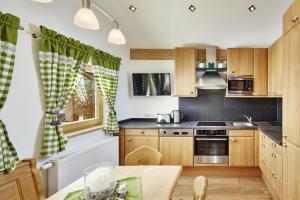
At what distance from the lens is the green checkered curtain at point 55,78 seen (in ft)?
6.97

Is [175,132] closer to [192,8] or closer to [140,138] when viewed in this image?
[140,138]

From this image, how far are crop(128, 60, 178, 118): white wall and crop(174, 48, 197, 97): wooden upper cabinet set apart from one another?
13.6 inches

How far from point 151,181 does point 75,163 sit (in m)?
1.07

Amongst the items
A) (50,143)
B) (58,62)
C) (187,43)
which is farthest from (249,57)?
(50,143)

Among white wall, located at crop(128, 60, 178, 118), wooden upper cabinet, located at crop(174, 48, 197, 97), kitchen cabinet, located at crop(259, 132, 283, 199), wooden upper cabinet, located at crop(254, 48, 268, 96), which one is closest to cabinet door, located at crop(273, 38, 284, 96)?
wooden upper cabinet, located at crop(254, 48, 268, 96)

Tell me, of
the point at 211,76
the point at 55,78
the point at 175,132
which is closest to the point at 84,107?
the point at 55,78

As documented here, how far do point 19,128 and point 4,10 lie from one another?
896mm

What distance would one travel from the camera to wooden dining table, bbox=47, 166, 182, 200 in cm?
152

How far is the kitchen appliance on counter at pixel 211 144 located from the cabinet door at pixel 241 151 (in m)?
0.09

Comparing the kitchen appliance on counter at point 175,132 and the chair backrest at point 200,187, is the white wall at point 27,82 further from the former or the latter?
the kitchen appliance on counter at point 175,132

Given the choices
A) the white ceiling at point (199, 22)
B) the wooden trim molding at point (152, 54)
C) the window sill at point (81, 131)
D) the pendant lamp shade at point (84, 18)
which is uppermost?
the white ceiling at point (199, 22)

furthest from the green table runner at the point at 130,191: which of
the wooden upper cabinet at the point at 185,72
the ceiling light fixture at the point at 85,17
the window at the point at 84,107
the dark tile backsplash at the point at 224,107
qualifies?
the dark tile backsplash at the point at 224,107

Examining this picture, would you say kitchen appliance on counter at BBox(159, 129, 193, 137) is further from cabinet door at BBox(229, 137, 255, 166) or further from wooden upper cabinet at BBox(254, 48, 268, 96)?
wooden upper cabinet at BBox(254, 48, 268, 96)

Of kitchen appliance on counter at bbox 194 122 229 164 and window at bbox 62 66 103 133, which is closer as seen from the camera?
window at bbox 62 66 103 133
